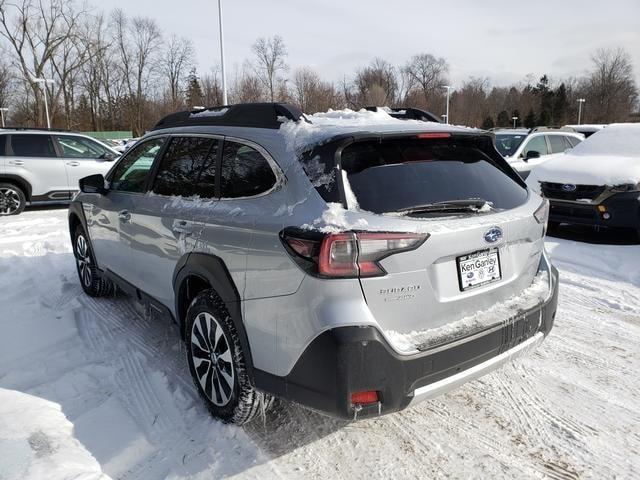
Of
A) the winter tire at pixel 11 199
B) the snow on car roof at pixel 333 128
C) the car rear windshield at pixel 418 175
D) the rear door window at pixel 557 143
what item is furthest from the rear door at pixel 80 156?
the rear door window at pixel 557 143

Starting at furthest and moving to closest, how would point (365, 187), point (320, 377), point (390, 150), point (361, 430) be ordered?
point (361, 430) < point (390, 150) < point (365, 187) < point (320, 377)

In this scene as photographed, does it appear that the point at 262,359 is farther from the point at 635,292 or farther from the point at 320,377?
the point at 635,292

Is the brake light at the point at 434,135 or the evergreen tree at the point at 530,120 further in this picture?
the evergreen tree at the point at 530,120

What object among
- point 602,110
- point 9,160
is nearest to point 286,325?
point 9,160

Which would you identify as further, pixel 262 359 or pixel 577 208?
pixel 577 208

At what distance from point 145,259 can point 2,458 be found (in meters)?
1.56

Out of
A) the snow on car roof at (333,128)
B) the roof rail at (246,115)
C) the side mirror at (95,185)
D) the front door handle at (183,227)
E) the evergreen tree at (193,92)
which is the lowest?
the front door handle at (183,227)

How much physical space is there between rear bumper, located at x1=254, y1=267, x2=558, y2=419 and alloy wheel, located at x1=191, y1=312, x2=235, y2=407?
0.34 meters

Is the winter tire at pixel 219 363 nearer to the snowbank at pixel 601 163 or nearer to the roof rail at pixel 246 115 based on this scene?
the roof rail at pixel 246 115

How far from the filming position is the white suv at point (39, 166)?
10328 millimetres

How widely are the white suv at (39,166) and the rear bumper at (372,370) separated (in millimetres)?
9935

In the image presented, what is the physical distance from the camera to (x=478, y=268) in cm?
255

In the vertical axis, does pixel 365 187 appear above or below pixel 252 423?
above

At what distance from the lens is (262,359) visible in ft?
8.29
